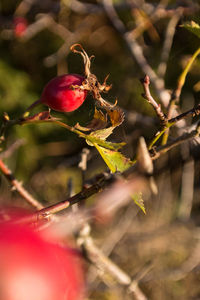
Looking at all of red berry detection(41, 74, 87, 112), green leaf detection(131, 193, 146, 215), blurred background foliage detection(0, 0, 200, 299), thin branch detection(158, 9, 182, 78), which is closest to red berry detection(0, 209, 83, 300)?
green leaf detection(131, 193, 146, 215)

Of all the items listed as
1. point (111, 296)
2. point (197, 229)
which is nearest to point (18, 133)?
point (111, 296)

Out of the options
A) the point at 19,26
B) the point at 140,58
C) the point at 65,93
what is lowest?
the point at 65,93

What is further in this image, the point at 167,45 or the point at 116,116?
the point at 167,45

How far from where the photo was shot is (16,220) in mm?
427

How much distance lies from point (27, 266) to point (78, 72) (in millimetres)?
1922

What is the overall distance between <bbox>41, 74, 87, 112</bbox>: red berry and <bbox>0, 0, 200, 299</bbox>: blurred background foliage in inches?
53.0

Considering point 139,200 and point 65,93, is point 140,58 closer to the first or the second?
point 65,93

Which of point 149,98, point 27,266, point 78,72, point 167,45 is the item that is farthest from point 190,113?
point 78,72

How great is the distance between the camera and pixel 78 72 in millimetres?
2205

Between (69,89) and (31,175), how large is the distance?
253 centimetres

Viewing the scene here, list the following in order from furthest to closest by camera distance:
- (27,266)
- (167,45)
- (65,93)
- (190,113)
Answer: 1. (167,45)
2. (65,93)
3. (190,113)
4. (27,266)

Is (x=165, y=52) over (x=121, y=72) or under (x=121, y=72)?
under

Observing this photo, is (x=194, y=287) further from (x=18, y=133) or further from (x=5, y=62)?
(x=5, y=62)

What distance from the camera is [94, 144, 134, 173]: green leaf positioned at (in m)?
0.67
